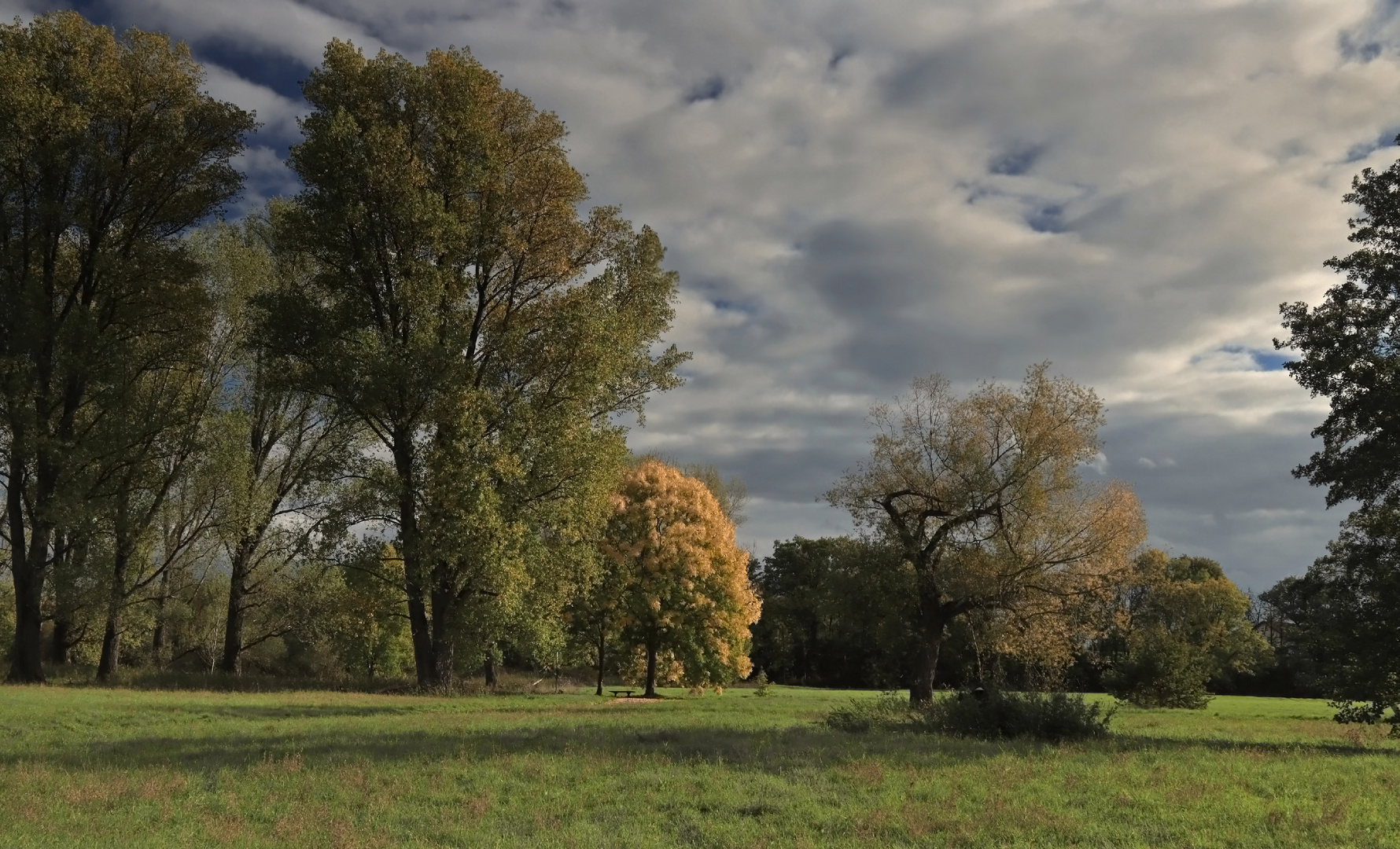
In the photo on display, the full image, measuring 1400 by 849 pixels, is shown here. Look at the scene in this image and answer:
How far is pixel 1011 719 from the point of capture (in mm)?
19094

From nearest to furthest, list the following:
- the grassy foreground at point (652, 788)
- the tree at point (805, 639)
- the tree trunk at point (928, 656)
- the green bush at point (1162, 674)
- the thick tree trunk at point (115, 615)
A: the grassy foreground at point (652, 788)
the tree trunk at point (928, 656)
the thick tree trunk at point (115, 615)
the green bush at point (1162, 674)
the tree at point (805, 639)

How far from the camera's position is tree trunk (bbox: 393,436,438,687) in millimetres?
29109

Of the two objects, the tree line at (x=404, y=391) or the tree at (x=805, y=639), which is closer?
the tree line at (x=404, y=391)

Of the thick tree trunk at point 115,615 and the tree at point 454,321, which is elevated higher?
the tree at point 454,321

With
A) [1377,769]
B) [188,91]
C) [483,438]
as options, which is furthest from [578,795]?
[188,91]

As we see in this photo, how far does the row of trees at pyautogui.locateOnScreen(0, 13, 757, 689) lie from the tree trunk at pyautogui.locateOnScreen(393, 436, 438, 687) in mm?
117

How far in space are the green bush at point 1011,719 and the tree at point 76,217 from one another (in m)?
27.7

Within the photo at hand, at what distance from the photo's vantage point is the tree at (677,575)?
4341cm

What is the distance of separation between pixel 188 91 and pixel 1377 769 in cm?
3871

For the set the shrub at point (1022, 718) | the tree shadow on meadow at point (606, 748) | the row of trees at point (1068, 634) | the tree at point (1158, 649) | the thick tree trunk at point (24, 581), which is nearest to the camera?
the tree shadow on meadow at point (606, 748)

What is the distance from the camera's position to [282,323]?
29297mm

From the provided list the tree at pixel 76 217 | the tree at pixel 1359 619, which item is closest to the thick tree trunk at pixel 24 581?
the tree at pixel 76 217

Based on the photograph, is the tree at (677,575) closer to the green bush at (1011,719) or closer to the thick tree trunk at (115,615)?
the thick tree trunk at (115,615)

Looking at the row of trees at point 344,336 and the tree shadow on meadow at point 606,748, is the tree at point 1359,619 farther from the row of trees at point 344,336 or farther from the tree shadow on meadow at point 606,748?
the row of trees at point 344,336
